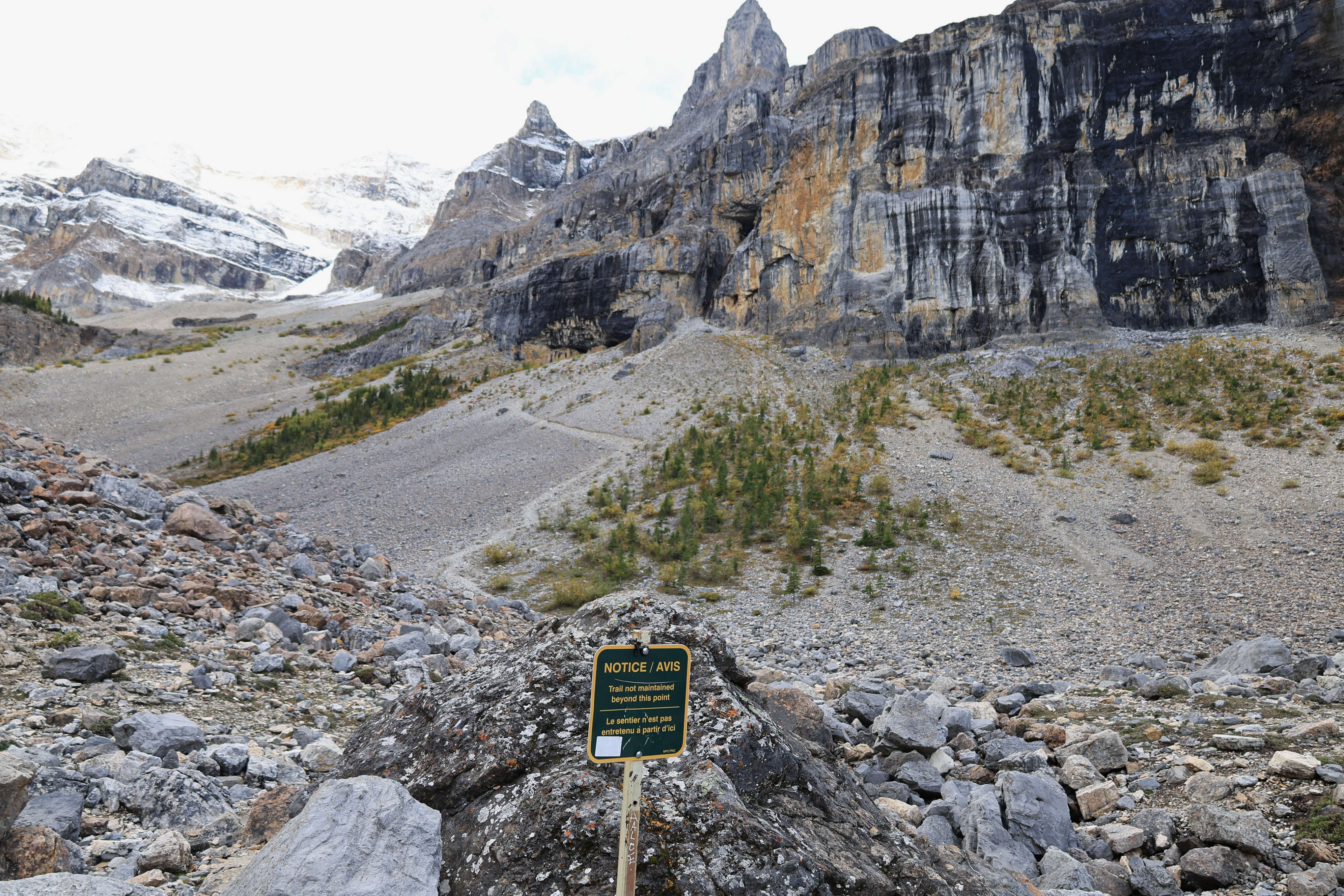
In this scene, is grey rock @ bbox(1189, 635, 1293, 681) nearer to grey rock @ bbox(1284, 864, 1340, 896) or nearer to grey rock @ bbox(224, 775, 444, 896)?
grey rock @ bbox(1284, 864, 1340, 896)

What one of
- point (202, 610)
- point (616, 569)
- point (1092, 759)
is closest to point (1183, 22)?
point (616, 569)

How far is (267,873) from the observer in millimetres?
2453

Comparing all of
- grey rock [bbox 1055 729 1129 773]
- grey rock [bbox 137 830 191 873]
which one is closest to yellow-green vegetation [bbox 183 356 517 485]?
grey rock [bbox 137 830 191 873]

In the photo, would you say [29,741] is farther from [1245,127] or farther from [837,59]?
[837,59]

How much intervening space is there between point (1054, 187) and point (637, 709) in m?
54.3

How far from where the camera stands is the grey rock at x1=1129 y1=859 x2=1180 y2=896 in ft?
13.9

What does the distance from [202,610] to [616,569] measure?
12394 millimetres

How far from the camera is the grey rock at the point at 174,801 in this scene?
3674 millimetres

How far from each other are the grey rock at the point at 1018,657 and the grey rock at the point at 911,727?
5123 millimetres

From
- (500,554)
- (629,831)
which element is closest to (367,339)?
(500,554)

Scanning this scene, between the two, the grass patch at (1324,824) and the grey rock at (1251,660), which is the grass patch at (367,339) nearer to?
the grey rock at (1251,660)

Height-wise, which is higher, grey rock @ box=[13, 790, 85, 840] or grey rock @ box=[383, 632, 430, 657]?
grey rock @ box=[13, 790, 85, 840]

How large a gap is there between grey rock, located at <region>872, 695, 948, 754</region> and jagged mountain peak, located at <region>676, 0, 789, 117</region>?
113 metres

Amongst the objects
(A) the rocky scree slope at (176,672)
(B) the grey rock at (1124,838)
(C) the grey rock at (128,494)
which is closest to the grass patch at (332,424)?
(C) the grey rock at (128,494)
